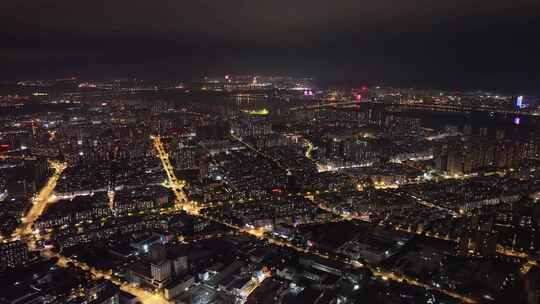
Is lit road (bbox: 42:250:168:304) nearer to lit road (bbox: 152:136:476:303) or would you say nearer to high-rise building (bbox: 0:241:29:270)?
high-rise building (bbox: 0:241:29:270)

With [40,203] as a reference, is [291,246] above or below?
below

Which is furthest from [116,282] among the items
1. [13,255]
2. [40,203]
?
[40,203]

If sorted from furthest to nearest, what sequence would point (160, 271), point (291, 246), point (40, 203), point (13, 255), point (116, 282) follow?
point (40, 203)
point (291, 246)
point (13, 255)
point (116, 282)
point (160, 271)

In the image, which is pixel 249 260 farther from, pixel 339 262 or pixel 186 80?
pixel 186 80

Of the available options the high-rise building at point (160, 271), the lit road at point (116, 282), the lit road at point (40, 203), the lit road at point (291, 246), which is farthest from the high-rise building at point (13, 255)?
the lit road at point (291, 246)

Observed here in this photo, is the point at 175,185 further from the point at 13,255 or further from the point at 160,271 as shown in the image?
the point at 160,271

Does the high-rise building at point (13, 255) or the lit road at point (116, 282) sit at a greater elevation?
the high-rise building at point (13, 255)

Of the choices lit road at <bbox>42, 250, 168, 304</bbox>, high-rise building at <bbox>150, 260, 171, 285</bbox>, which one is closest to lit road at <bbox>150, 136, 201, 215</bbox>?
lit road at <bbox>42, 250, 168, 304</bbox>

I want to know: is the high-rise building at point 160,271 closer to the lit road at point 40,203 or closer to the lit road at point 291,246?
the lit road at point 291,246
